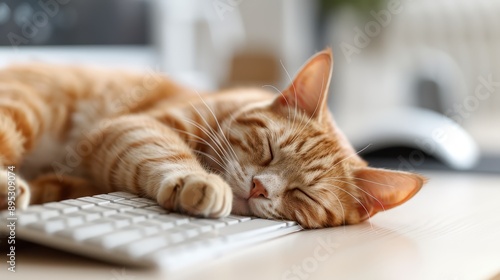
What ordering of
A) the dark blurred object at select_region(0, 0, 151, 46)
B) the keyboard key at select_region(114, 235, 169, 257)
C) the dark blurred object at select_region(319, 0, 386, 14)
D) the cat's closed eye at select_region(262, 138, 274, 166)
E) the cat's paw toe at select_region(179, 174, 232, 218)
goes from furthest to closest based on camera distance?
the dark blurred object at select_region(319, 0, 386, 14) → the dark blurred object at select_region(0, 0, 151, 46) → the cat's closed eye at select_region(262, 138, 274, 166) → the cat's paw toe at select_region(179, 174, 232, 218) → the keyboard key at select_region(114, 235, 169, 257)

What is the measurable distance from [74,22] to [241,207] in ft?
4.34

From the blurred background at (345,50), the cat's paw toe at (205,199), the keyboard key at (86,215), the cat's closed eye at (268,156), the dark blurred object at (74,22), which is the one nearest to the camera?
the keyboard key at (86,215)

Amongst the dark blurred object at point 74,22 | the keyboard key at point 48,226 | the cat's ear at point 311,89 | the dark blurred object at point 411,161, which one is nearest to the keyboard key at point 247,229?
the keyboard key at point 48,226

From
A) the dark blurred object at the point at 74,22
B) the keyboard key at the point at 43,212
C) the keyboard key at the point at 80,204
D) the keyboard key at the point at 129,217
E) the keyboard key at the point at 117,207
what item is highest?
the dark blurred object at the point at 74,22

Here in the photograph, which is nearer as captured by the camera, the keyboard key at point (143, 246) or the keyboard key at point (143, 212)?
the keyboard key at point (143, 246)

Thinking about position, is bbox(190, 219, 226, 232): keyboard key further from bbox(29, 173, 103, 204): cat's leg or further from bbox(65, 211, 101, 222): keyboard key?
bbox(29, 173, 103, 204): cat's leg

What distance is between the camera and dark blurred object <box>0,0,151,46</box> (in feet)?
5.78

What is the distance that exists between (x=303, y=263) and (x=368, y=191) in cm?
42

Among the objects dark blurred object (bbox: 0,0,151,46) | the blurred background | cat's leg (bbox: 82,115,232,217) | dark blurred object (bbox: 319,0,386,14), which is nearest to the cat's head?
cat's leg (bbox: 82,115,232,217)

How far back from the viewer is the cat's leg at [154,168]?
0.88 meters

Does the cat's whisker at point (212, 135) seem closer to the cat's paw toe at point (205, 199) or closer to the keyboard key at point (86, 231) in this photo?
the cat's paw toe at point (205, 199)

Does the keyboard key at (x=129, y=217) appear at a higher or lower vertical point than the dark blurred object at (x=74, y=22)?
lower

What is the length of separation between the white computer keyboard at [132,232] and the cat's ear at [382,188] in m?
0.28

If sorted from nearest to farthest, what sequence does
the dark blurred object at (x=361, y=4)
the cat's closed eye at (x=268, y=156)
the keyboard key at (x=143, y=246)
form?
the keyboard key at (x=143, y=246), the cat's closed eye at (x=268, y=156), the dark blurred object at (x=361, y=4)
